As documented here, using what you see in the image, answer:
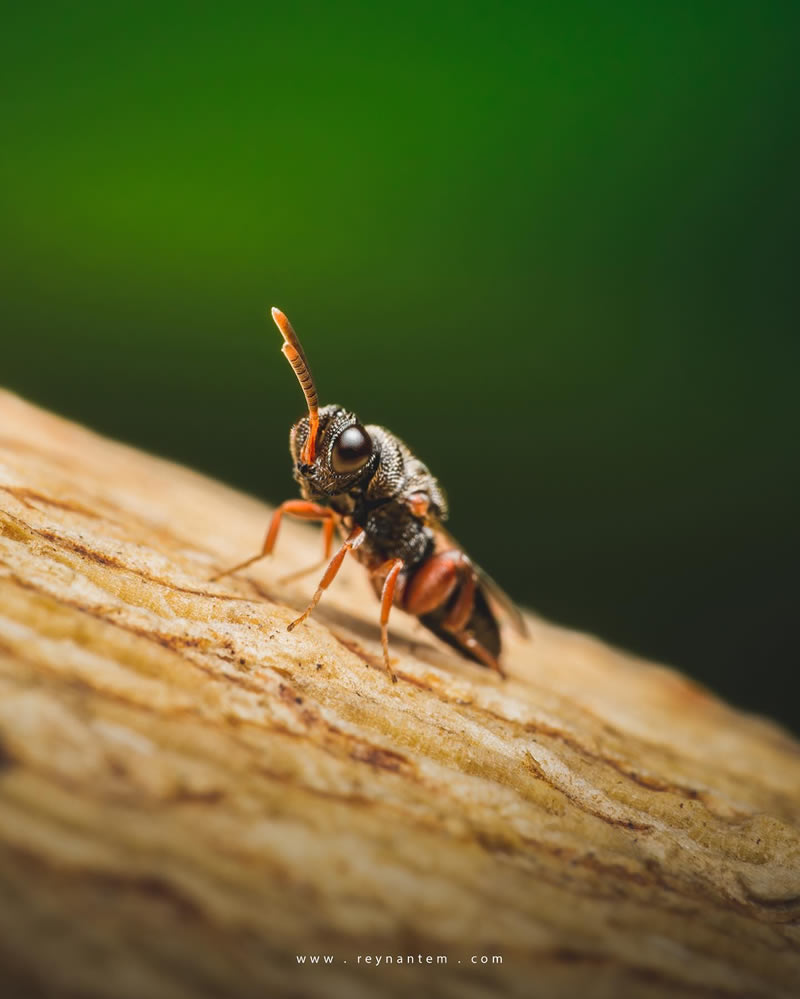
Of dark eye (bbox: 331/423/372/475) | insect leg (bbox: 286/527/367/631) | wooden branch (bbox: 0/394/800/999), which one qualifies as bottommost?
wooden branch (bbox: 0/394/800/999)

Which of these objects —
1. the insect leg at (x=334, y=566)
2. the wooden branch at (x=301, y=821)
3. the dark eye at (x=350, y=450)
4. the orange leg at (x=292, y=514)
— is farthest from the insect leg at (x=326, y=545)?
the wooden branch at (x=301, y=821)

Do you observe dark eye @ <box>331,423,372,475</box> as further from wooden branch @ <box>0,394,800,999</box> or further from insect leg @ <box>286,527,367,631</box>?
wooden branch @ <box>0,394,800,999</box>

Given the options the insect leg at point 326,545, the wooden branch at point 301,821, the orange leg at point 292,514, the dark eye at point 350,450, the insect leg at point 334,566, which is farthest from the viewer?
the insect leg at point 326,545

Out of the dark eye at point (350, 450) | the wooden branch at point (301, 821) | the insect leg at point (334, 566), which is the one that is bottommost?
the wooden branch at point (301, 821)

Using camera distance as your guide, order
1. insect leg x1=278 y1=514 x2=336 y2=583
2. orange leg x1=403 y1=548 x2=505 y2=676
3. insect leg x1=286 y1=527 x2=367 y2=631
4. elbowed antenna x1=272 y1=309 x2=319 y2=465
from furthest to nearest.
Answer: insect leg x1=278 y1=514 x2=336 y2=583, orange leg x1=403 y1=548 x2=505 y2=676, elbowed antenna x1=272 y1=309 x2=319 y2=465, insect leg x1=286 y1=527 x2=367 y2=631

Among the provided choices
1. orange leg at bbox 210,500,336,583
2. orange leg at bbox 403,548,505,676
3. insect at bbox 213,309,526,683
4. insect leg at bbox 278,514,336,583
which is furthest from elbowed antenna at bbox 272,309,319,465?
orange leg at bbox 403,548,505,676

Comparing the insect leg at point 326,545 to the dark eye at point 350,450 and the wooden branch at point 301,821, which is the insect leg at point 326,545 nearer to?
the dark eye at point 350,450

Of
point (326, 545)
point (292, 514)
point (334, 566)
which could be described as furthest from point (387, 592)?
point (326, 545)

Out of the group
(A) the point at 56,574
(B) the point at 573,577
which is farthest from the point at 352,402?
(A) the point at 56,574
